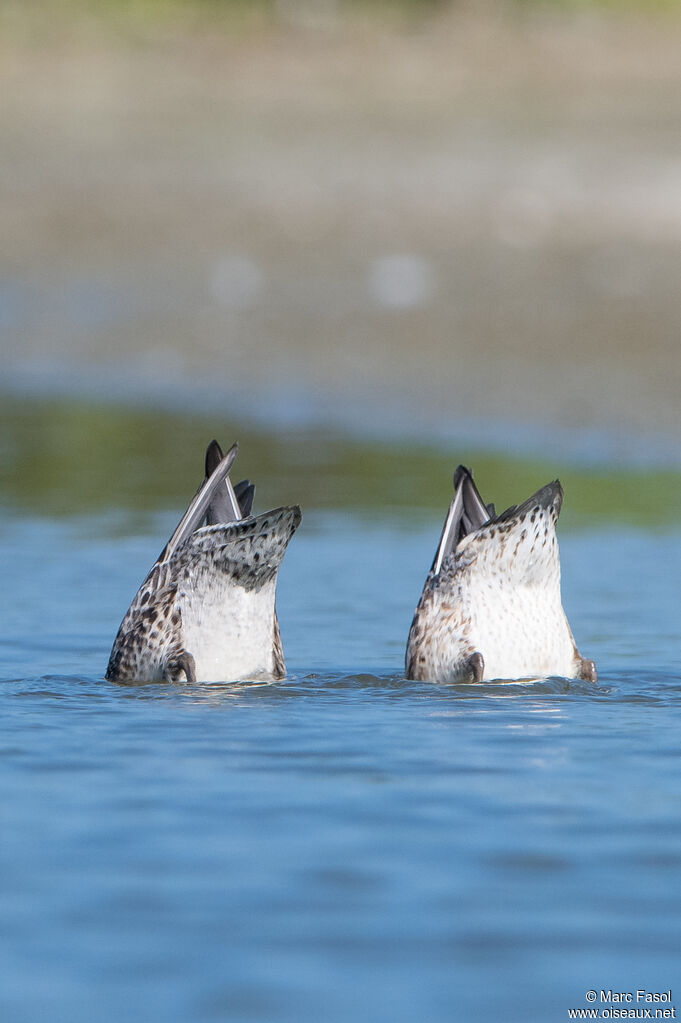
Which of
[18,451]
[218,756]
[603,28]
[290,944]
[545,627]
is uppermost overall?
[603,28]

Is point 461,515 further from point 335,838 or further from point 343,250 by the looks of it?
point 343,250

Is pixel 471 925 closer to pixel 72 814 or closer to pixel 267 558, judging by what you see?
pixel 72 814

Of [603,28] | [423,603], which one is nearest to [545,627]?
[423,603]

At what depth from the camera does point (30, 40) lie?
2827 cm

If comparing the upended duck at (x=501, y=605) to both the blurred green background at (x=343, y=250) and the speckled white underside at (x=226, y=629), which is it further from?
the blurred green background at (x=343, y=250)

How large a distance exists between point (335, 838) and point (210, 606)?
1.92 metres

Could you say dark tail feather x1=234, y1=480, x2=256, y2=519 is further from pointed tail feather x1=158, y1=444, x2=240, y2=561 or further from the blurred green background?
the blurred green background

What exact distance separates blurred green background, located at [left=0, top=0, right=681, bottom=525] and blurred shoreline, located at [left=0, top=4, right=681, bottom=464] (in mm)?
46

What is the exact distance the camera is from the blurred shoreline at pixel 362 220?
16656 mm

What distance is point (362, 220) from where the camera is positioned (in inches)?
849

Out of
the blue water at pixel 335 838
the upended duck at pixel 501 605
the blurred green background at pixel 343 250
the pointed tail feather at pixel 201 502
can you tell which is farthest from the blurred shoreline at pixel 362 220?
the blue water at pixel 335 838

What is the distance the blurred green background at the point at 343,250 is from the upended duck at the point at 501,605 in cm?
452

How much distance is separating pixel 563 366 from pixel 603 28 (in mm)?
11890

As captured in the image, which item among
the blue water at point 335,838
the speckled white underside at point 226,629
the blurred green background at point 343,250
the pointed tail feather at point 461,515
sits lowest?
the blue water at point 335,838
